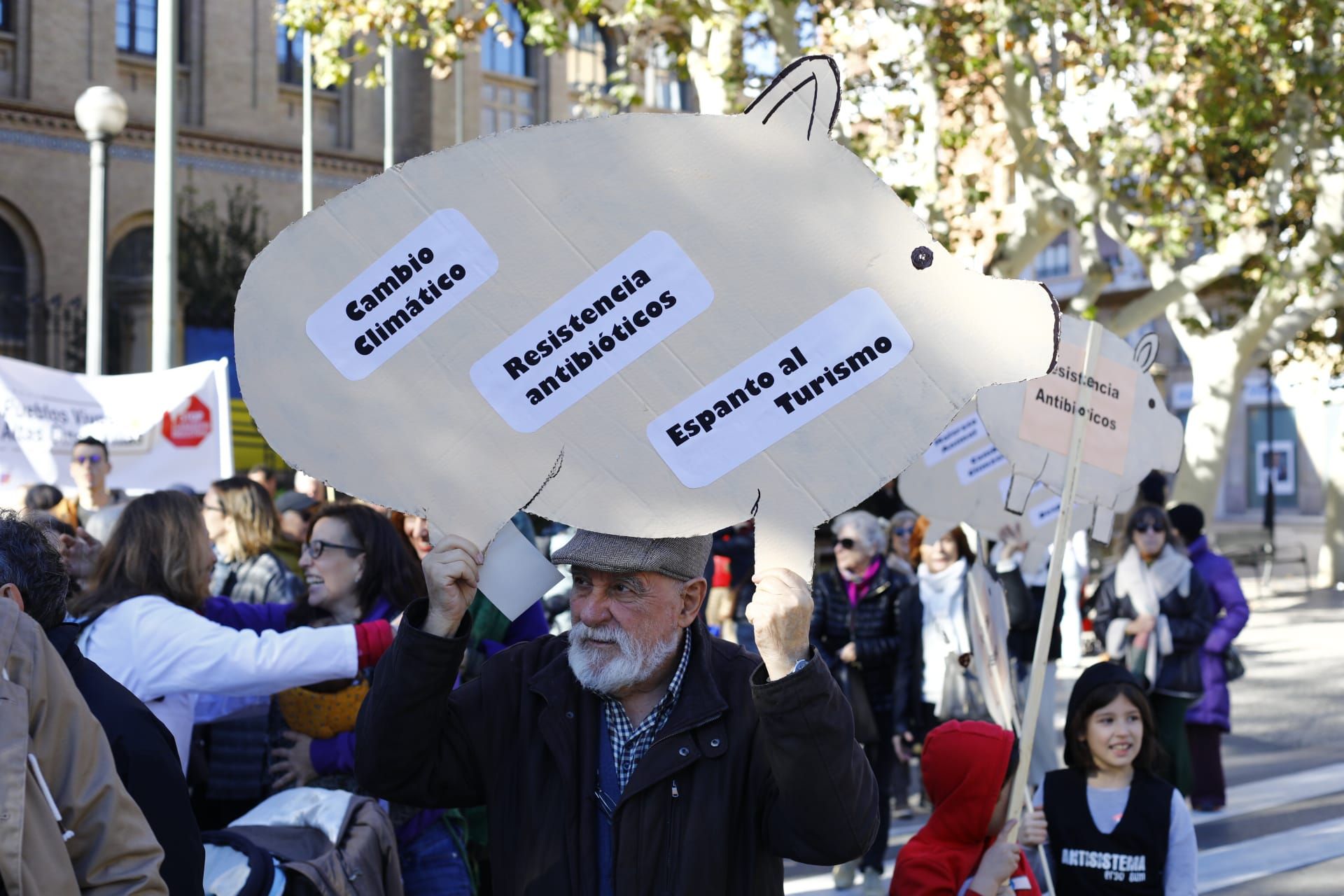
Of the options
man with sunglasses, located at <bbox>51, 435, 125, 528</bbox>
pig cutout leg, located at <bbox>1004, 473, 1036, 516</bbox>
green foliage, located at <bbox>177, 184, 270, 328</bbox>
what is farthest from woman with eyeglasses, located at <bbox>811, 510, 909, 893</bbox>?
green foliage, located at <bbox>177, 184, 270, 328</bbox>

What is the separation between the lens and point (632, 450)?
280 centimetres

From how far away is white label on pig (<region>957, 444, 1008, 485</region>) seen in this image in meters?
6.75

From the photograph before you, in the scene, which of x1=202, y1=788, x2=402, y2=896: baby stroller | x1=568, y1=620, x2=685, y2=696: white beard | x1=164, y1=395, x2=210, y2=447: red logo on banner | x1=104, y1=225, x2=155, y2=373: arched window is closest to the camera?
x1=568, y1=620, x2=685, y2=696: white beard

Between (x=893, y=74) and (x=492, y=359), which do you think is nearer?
(x=492, y=359)

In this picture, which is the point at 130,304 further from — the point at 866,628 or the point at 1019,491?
the point at 1019,491

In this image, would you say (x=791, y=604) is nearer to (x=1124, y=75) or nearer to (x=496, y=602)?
(x=496, y=602)

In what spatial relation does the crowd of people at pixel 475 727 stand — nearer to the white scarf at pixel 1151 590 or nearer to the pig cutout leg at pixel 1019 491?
the pig cutout leg at pixel 1019 491

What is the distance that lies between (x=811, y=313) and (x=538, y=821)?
3.45 ft

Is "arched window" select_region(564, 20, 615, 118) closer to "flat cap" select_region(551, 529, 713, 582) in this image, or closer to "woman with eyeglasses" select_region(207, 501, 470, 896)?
"woman with eyeglasses" select_region(207, 501, 470, 896)

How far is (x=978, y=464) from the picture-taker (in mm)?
6758

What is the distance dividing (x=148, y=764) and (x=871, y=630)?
5.41 metres

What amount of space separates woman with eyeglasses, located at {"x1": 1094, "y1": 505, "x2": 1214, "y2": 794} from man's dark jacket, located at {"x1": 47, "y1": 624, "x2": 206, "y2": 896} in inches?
240

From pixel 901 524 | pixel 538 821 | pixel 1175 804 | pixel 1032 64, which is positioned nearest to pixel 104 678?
pixel 538 821

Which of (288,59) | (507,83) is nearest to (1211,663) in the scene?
(288,59)
